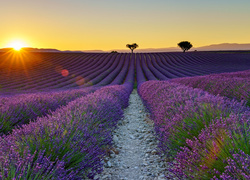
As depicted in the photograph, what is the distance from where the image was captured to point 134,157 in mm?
3947

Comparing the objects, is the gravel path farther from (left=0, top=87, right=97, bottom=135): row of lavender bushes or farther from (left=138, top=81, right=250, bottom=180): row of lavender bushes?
(left=0, top=87, right=97, bottom=135): row of lavender bushes

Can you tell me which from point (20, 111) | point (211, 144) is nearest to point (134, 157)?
point (211, 144)

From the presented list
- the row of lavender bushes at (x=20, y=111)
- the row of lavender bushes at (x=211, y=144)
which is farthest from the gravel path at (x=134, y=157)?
the row of lavender bushes at (x=20, y=111)

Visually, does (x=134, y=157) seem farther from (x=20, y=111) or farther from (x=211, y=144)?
(x=20, y=111)

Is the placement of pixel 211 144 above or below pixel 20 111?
above

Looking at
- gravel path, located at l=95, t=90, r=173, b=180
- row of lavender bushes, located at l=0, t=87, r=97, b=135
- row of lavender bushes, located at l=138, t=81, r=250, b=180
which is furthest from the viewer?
row of lavender bushes, located at l=0, t=87, r=97, b=135

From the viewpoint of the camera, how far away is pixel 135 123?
6602mm

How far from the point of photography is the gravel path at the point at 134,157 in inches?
127

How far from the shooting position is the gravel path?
10.6 feet

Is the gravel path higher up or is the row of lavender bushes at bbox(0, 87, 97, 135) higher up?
the row of lavender bushes at bbox(0, 87, 97, 135)

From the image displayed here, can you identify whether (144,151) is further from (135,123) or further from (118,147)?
(135,123)

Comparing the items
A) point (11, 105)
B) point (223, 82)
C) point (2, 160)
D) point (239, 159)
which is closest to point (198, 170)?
point (239, 159)

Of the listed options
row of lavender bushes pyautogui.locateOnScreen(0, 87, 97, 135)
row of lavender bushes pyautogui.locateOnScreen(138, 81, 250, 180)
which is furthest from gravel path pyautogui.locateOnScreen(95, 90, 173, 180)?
row of lavender bushes pyautogui.locateOnScreen(0, 87, 97, 135)

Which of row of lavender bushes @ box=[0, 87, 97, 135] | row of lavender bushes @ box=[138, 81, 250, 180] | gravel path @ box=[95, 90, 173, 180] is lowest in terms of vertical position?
gravel path @ box=[95, 90, 173, 180]
